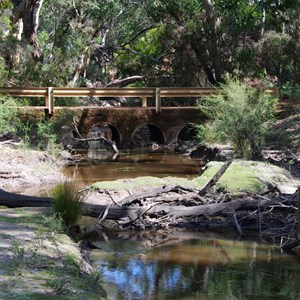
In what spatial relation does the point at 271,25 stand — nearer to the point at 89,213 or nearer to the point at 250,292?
the point at 89,213

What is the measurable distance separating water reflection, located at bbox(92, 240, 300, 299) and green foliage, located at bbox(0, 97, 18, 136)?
35.1 feet

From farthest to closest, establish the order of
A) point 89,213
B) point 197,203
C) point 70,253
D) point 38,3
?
point 38,3 → point 197,203 → point 89,213 → point 70,253

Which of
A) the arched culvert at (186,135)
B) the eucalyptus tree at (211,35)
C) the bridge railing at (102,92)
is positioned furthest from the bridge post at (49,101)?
the eucalyptus tree at (211,35)

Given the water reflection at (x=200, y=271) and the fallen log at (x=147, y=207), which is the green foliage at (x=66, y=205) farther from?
the fallen log at (x=147, y=207)

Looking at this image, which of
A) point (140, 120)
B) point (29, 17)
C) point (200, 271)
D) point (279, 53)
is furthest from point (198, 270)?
point (279, 53)

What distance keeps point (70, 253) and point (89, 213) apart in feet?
11.3

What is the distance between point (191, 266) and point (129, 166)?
11.9 meters

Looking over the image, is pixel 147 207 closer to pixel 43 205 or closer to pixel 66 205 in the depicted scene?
pixel 43 205

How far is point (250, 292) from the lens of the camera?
26.7ft

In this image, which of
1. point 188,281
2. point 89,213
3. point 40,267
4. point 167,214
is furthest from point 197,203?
point 40,267

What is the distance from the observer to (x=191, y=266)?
31.0ft

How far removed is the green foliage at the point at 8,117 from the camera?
67.6 ft

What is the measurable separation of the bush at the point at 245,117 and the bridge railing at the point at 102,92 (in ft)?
17.8

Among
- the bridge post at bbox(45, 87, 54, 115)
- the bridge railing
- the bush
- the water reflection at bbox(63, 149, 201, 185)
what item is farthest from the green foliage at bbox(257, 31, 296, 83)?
the bush
